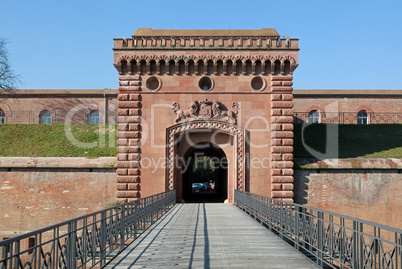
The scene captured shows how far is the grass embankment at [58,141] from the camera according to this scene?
24.4 m

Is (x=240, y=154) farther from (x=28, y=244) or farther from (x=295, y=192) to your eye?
(x=28, y=244)

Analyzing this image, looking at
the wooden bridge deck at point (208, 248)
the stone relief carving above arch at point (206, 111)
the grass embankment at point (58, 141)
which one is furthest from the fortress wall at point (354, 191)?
the grass embankment at point (58, 141)

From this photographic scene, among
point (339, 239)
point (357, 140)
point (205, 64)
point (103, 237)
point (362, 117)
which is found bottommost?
point (103, 237)

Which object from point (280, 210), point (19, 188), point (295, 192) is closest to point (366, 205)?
point (295, 192)

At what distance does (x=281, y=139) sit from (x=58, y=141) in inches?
577

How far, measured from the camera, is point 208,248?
32.5 feet

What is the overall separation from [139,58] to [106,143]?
658 centimetres

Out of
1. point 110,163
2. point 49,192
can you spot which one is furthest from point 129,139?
point 49,192

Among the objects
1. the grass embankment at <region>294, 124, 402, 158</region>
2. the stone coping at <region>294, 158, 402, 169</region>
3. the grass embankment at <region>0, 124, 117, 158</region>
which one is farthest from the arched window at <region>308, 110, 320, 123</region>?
the grass embankment at <region>0, 124, 117, 158</region>

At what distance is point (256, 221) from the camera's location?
15055mm

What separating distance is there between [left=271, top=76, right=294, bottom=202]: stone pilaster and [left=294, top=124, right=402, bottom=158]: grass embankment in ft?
7.21

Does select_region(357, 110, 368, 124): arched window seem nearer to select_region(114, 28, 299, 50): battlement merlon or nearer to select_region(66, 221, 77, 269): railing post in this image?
select_region(114, 28, 299, 50): battlement merlon

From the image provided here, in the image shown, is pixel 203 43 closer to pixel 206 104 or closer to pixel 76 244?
pixel 206 104

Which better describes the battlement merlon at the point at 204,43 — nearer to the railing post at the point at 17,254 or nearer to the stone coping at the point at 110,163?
the stone coping at the point at 110,163
